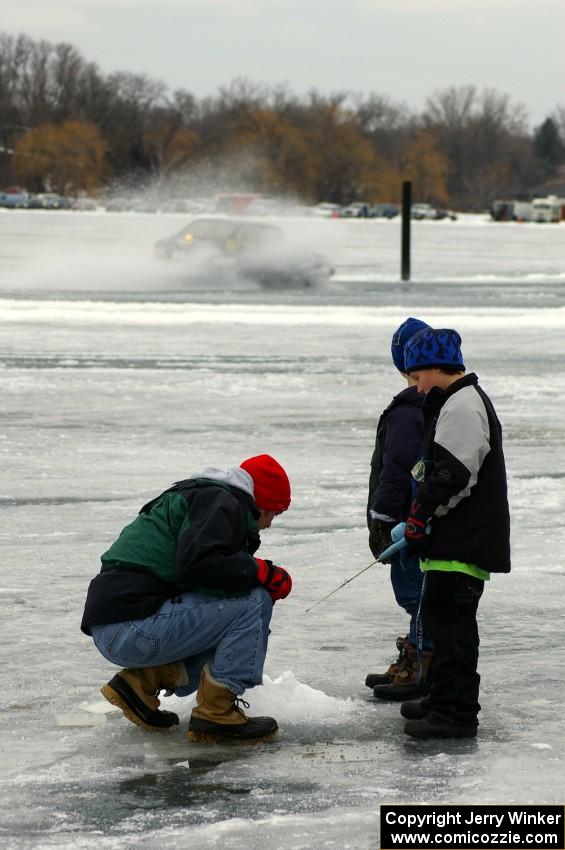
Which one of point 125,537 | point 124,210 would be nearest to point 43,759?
point 125,537

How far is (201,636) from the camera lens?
478cm

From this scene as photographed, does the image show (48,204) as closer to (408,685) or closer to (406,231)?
(406,231)

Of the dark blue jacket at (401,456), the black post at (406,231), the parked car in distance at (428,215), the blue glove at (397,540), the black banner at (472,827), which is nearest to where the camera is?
the black banner at (472,827)

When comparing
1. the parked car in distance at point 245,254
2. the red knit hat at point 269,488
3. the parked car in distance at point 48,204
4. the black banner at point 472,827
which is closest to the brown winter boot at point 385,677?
the red knit hat at point 269,488

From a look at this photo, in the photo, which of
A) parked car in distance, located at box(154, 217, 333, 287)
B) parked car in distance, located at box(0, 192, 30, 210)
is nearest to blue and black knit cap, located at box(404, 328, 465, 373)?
parked car in distance, located at box(154, 217, 333, 287)

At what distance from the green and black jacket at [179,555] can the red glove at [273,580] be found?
0.06m

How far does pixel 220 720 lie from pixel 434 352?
1338 mm

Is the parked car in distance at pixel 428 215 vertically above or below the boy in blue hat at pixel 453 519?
below

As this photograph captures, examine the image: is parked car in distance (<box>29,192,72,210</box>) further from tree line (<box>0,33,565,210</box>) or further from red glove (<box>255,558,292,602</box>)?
red glove (<box>255,558,292,602</box>)

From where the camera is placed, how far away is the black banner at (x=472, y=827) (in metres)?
3.91

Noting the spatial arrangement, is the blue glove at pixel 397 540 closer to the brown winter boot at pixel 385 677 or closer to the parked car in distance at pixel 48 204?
the brown winter boot at pixel 385 677

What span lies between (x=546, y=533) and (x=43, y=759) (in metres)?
3.99

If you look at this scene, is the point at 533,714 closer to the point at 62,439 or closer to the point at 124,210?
the point at 62,439

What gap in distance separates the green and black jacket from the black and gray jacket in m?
0.57
